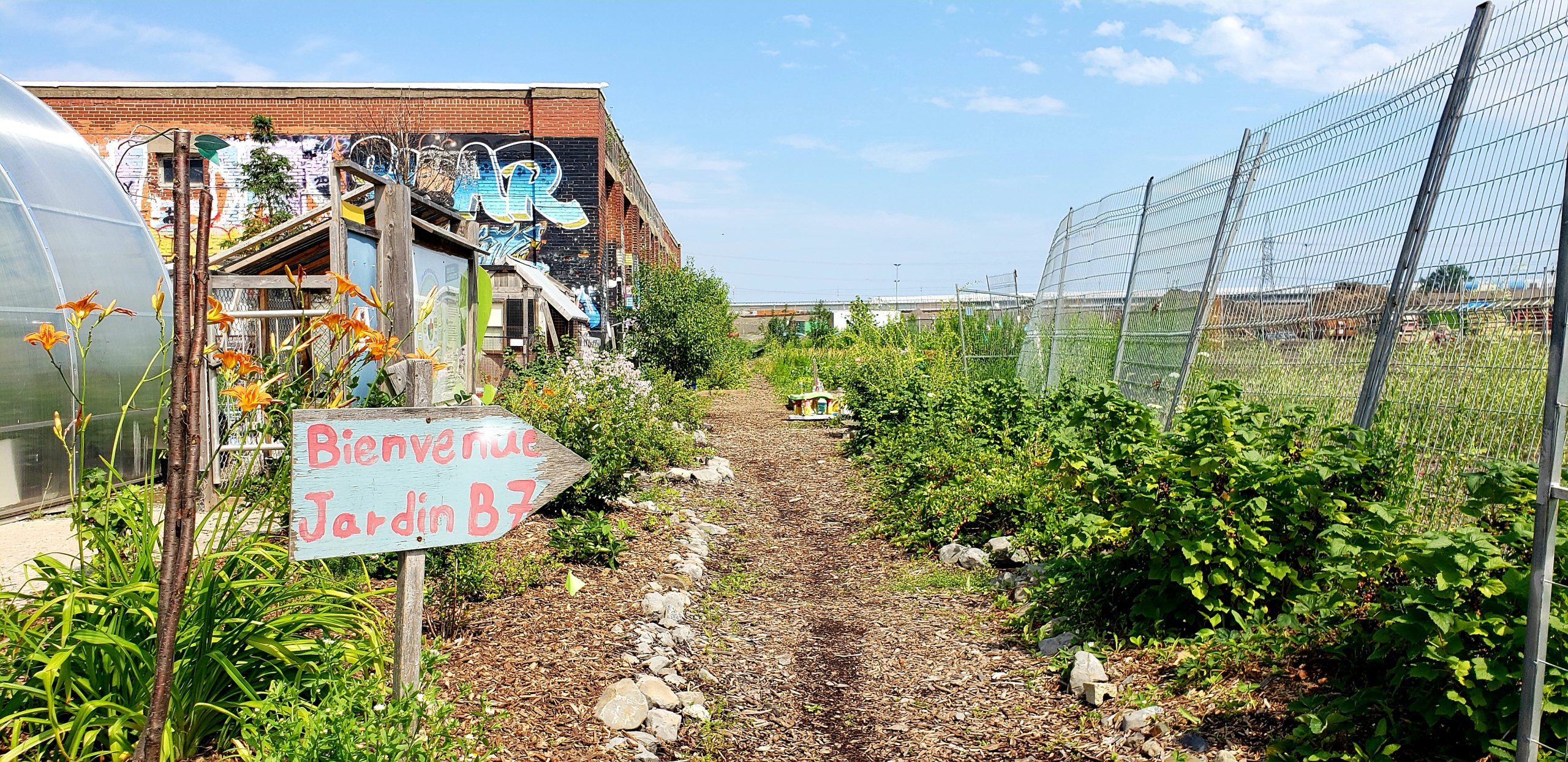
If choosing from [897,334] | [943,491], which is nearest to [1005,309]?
[897,334]

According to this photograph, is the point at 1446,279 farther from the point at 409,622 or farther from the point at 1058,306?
the point at 1058,306

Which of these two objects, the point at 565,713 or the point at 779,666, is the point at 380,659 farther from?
the point at 779,666

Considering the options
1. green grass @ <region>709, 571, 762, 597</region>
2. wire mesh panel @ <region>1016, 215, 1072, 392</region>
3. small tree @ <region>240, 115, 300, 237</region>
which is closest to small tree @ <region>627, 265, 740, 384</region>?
small tree @ <region>240, 115, 300, 237</region>

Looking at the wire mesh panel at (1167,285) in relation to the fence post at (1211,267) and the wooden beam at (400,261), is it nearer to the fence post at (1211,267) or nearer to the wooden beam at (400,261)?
the fence post at (1211,267)

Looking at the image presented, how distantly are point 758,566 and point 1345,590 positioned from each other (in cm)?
410

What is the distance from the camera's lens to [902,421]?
12016 mm

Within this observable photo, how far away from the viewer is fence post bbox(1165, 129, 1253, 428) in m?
6.30

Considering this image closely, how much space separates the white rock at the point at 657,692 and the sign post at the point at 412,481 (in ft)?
4.19

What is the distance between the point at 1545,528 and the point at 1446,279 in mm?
1879

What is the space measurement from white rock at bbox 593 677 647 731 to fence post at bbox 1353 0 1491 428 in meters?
3.43

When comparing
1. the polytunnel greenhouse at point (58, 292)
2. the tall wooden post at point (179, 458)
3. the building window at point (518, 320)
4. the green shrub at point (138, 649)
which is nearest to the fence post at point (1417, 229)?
the green shrub at point (138, 649)

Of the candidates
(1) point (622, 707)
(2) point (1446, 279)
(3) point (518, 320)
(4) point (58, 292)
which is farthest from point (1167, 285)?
(3) point (518, 320)

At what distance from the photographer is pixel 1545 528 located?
274 cm

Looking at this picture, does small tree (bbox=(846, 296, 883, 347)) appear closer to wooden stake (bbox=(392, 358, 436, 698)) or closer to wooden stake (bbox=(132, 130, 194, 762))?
wooden stake (bbox=(392, 358, 436, 698))
